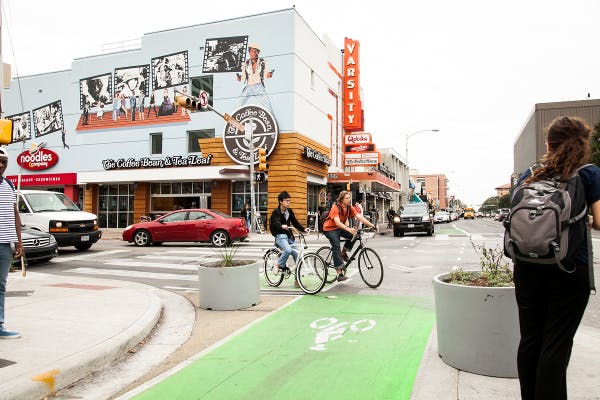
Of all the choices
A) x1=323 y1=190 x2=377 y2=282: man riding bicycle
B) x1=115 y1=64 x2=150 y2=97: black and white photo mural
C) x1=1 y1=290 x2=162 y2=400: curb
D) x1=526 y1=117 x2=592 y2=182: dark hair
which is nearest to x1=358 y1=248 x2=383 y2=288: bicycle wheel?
x1=323 y1=190 x2=377 y2=282: man riding bicycle

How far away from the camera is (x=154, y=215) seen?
1136 inches

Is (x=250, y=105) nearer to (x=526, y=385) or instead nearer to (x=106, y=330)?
(x=106, y=330)

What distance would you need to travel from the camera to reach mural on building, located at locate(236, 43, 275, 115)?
26.4 metres

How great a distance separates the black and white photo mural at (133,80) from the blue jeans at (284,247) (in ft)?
79.2

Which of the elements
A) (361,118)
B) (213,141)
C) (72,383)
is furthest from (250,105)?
(72,383)

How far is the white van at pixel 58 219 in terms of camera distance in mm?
14375

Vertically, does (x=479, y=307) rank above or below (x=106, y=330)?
above

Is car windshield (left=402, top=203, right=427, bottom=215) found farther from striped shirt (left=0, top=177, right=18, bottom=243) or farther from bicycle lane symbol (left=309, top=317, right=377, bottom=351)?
striped shirt (left=0, top=177, right=18, bottom=243)

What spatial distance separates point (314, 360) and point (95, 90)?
31.4m

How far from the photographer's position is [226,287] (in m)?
6.96

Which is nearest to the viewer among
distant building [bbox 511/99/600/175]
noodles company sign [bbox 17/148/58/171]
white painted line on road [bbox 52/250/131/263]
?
white painted line on road [bbox 52/250/131/263]

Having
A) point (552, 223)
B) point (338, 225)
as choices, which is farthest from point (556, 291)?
point (338, 225)

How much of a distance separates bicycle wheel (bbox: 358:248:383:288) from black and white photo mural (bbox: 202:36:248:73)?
2093cm

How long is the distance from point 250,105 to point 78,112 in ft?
44.9
